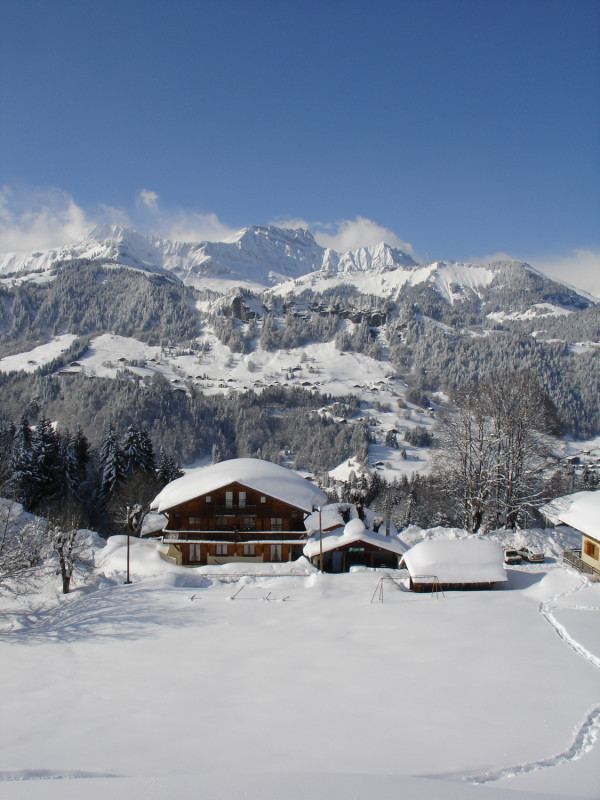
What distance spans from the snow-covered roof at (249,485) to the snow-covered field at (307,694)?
38.3 feet

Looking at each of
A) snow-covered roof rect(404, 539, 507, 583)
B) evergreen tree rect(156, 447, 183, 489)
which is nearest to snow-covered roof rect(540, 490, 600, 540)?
snow-covered roof rect(404, 539, 507, 583)

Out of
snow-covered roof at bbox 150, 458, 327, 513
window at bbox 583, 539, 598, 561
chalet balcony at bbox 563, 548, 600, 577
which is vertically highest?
snow-covered roof at bbox 150, 458, 327, 513

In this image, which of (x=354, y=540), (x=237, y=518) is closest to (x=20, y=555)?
(x=237, y=518)

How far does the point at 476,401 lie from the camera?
108ft

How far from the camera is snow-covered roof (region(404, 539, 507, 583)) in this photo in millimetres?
23781

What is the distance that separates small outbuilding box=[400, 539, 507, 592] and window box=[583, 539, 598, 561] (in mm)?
4828

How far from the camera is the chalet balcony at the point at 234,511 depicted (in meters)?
35.7

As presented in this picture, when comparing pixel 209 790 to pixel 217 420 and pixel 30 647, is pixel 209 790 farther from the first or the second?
pixel 217 420

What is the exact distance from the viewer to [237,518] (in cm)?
3572

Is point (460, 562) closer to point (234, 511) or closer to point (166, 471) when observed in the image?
point (234, 511)

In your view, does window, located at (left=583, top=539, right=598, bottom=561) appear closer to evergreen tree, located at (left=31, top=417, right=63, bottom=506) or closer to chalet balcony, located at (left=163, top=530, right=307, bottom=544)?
chalet balcony, located at (left=163, top=530, right=307, bottom=544)

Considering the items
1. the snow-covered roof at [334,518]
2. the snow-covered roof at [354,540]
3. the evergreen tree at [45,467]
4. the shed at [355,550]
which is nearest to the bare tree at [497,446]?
the snow-covered roof at [354,540]

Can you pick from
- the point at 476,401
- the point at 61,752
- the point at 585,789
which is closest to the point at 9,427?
the point at 476,401

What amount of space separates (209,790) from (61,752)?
4.60 meters
